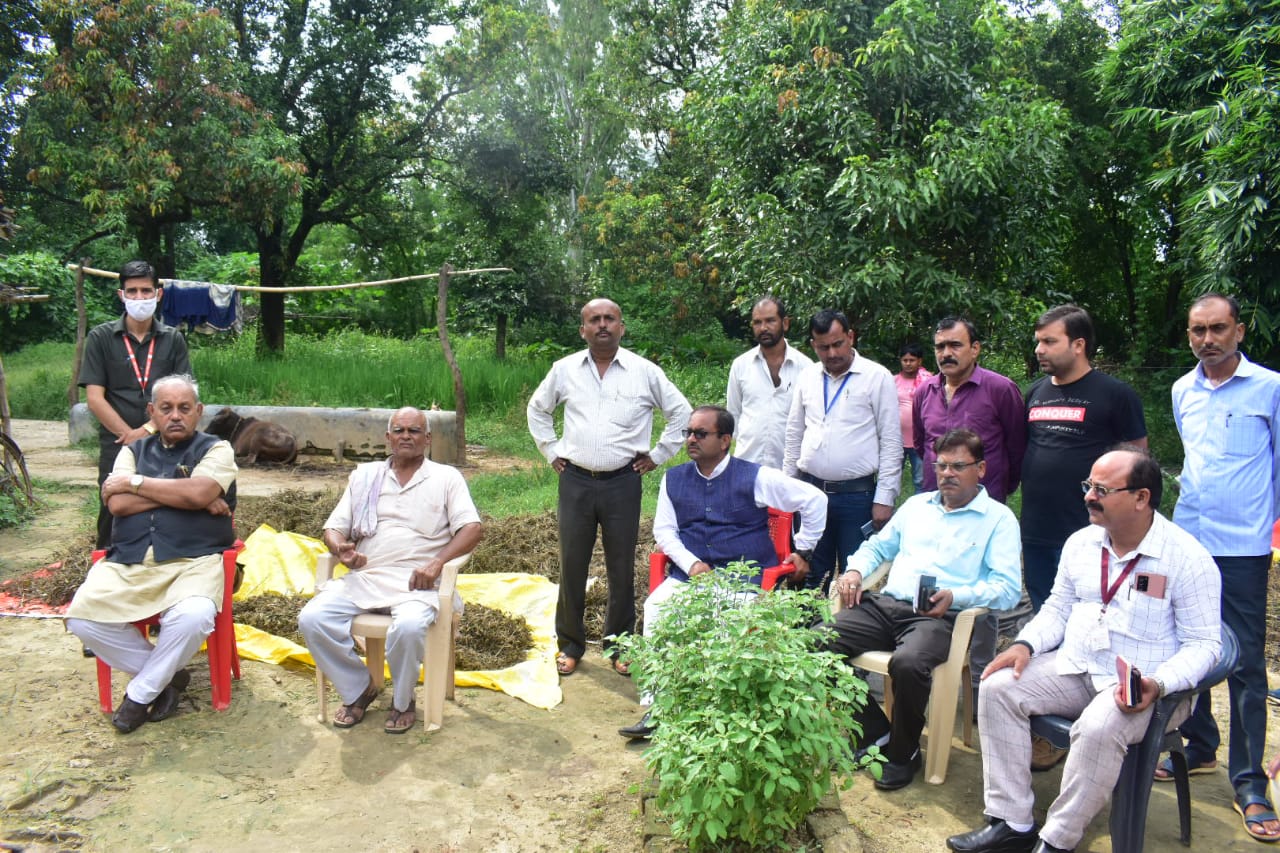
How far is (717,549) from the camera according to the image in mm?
4215

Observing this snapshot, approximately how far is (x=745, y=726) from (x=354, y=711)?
210cm

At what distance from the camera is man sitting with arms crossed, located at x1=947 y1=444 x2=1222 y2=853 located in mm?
2910

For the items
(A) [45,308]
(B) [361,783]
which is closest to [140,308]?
(B) [361,783]

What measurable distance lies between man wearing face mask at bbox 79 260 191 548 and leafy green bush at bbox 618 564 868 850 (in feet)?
10.6

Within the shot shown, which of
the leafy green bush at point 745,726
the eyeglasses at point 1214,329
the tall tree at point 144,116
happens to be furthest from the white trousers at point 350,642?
the tall tree at point 144,116

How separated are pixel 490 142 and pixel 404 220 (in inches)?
89.6

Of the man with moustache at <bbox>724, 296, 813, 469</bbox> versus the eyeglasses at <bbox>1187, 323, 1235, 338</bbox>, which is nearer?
the eyeglasses at <bbox>1187, 323, 1235, 338</bbox>

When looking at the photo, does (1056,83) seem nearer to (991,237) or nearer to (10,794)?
(991,237)

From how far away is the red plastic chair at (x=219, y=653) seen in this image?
4.13 m

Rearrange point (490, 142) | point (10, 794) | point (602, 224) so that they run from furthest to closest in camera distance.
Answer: point (490, 142) < point (602, 224) < point (10, 794)

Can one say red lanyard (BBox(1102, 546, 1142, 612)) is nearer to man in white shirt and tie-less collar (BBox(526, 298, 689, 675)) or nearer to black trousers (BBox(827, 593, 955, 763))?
black trousers (BBox(827, 593, 955, 763))

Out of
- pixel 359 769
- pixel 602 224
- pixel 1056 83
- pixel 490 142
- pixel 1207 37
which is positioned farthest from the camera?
pixel 490 142

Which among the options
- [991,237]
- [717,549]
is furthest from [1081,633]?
[991,237]

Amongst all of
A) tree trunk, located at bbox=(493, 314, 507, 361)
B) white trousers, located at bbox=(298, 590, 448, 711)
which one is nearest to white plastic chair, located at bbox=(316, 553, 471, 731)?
white trousers, located at bbox=(298, 590, 448, 711)
